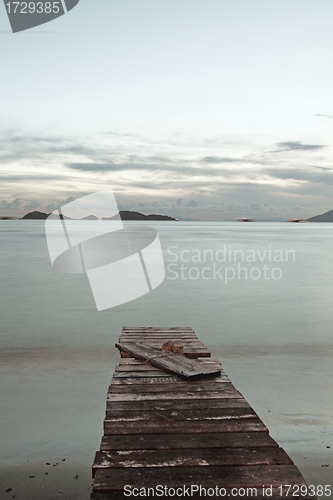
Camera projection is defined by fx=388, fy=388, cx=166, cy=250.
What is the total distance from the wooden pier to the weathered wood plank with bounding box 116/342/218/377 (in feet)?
0.56

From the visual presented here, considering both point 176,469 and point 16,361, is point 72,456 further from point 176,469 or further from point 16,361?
point 16,361

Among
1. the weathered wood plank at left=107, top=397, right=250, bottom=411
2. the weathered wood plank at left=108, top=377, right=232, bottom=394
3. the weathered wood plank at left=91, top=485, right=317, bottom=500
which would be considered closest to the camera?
the weathered wood plank at left=91, top=485, right=317, bottom=500

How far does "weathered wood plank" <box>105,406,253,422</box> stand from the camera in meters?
3.26

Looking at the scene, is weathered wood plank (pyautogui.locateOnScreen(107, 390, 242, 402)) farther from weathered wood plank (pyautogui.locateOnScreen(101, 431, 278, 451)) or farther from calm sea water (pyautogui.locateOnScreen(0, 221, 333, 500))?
calm sea water (pyautogui.locateOnScreen(0, 221, 333, 500))

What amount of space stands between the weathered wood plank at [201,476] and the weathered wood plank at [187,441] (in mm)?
230

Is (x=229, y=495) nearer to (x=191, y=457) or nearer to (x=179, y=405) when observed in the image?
(x=191, y=457)

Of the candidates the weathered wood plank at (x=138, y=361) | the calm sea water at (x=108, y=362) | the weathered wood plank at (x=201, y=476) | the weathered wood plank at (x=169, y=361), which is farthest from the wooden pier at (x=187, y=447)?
the calm sea water at (x=108, y=362)

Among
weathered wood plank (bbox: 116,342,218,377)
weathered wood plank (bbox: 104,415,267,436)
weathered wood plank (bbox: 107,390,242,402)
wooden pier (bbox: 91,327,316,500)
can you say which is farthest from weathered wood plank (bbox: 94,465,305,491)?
weathered wood plank (bbox: 116,342,218,377)

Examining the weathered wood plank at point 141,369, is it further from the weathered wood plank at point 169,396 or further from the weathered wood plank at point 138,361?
the weathered wood plank at point 169,396

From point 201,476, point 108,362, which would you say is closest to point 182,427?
point 201,476

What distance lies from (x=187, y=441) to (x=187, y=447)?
0.28ft

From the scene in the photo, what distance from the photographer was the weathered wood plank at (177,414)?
128 inches

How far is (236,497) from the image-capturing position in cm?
239

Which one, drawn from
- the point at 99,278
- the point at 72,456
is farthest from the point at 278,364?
the point at 99,278
